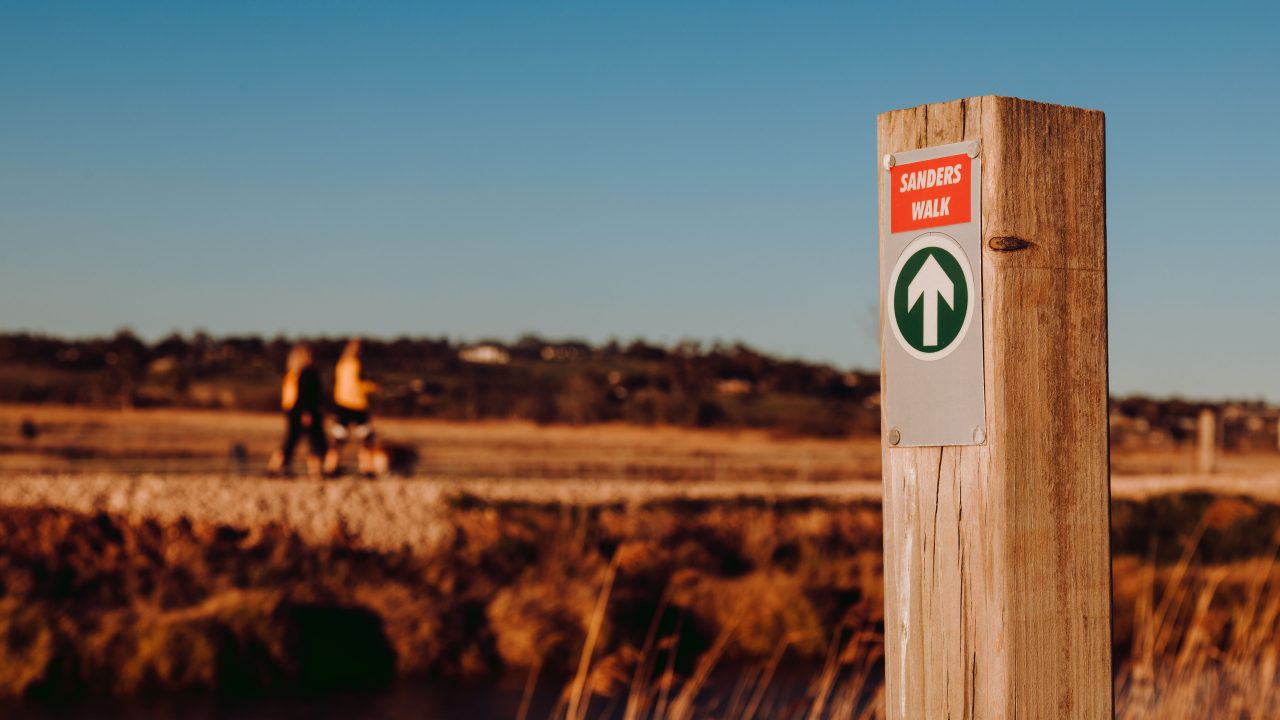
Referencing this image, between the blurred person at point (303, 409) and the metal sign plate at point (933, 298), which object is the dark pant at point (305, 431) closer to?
the blurred person at point (303, 409)

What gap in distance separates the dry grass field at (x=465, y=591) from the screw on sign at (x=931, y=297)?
725 centimetres

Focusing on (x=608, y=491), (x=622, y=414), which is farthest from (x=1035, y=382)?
(x=622, y=414)

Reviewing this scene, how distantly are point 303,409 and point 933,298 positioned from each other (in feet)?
47.4

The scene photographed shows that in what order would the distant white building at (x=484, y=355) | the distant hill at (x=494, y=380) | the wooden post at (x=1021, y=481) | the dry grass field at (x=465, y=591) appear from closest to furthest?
the wooden post at (x=1021, y=481), the dry grass field at (x=465, y=591), the distant hill at (x=494, y=380), the distant white building at (x=484, y=355)

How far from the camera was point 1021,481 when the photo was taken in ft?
6.89

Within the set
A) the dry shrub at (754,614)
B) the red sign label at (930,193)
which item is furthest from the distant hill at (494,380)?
the red sign label at (930,193)

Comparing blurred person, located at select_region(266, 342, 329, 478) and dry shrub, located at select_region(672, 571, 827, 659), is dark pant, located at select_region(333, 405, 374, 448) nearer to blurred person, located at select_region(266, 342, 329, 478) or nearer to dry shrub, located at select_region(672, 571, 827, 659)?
blurred person, located at select_region(266, 342, 329, 478)

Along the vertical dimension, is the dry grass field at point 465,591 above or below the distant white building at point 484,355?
below

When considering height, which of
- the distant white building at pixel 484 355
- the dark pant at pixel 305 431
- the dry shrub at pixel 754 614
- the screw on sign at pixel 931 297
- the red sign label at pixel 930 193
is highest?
the distant white building at pixel 484 355

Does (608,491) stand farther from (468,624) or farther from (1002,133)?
(1002,133)

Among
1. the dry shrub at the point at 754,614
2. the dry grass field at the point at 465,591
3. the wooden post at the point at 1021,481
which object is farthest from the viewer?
the dry shrub at the point at 754,614

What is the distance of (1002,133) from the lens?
2.12 meters

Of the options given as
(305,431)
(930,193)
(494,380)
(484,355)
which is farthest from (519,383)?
(930,193)

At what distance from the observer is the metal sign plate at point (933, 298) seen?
2115 millimetres
